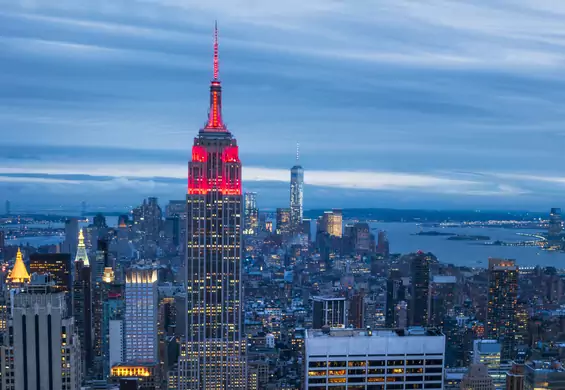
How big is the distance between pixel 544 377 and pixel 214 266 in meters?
13.5

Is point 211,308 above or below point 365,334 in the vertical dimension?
below

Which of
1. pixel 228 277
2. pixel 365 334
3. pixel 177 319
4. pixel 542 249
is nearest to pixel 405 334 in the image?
pixel 365 334

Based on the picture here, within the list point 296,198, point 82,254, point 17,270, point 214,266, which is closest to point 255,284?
point 296,198

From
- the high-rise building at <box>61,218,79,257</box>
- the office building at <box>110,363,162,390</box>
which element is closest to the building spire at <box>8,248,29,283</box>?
the high-rise building at <box>61,218,79,257</box>

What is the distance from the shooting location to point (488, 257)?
40.0m

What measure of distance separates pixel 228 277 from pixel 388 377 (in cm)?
1528

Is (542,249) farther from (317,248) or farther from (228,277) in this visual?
(317,248)

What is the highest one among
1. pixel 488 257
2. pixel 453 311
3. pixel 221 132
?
pixel 221 132

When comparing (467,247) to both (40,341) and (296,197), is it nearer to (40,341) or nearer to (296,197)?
(296,197)

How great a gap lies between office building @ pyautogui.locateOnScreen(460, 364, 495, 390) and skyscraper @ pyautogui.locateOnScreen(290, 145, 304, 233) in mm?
16141

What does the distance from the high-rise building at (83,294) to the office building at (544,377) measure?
1748cm

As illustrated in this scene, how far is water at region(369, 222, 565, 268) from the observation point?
3556 centimetres

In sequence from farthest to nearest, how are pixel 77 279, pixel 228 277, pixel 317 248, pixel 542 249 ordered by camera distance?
pixel 317 248 < pixel 77 279 < pixel 542 249 < pixel 228 277

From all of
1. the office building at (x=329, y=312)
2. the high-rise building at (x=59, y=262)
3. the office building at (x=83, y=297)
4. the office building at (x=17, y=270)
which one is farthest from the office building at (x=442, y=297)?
the office building at (x=17, y=270)
